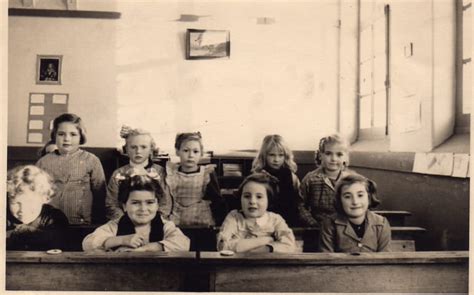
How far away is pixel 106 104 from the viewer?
2.28 meters

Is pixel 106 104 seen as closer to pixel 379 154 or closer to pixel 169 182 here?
pixel 169 182

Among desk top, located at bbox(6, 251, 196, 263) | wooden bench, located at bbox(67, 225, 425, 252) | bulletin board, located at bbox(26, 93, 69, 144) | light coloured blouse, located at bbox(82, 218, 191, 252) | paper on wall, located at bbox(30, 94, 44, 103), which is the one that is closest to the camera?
desk top, located at bbox(6, 251, 196, 263)

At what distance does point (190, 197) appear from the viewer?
1.68 meters

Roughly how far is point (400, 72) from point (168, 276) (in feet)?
3.81

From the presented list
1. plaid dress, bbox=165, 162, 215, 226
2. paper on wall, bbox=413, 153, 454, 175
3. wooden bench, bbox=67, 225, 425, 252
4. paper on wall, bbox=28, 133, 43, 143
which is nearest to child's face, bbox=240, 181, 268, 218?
wooden bench, bbox=67, 225, 425, 252

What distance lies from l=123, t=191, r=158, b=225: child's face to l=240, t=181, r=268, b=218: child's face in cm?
27

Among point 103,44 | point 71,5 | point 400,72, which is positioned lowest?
point 400,72

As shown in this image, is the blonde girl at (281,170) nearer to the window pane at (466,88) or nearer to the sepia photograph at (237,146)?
the sepia photograph at (237,146)

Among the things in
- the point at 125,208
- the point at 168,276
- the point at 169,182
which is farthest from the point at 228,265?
the point at 169,182

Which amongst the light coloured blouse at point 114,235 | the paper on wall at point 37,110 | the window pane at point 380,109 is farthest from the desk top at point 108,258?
the window pane at point 380,109

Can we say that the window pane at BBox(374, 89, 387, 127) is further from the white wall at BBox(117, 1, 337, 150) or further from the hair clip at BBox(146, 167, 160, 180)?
the hair clip at BBox(146, 167, 160, 180)

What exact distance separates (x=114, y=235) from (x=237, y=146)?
1160mm

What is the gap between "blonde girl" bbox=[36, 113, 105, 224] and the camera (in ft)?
5.37

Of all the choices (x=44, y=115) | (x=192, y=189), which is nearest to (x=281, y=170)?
(x=192, y=189)
